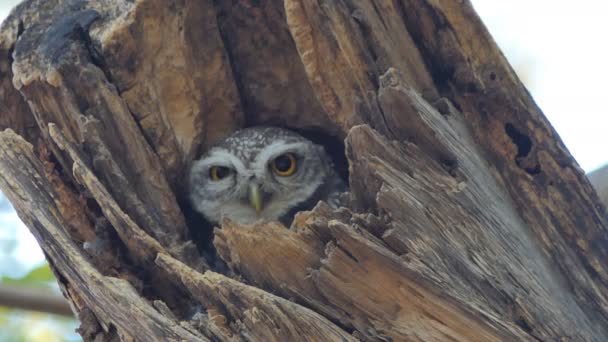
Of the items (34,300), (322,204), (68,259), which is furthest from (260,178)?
(322,204)

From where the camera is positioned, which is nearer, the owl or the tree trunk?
the tree trunk

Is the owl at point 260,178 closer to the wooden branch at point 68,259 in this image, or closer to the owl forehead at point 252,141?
the owl forehead at point 252,141

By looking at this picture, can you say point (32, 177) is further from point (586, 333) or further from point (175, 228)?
point (586, 333)

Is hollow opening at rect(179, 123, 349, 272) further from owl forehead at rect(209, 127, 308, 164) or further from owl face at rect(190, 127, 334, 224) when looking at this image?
owl forehead at rect(209, 127, 308, 164)

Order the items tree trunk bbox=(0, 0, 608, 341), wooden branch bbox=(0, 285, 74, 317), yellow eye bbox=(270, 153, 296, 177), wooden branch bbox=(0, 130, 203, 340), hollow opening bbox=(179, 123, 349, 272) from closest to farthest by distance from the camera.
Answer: tree trunk bbox=(0, 0, 608, 341) → wooden branch bbox=(0, 130, 203, 340) → wooden branch bbox=(0, 285, 74, 317) → hollow opening bbox=(179, 123, 349, 272) → yellow eye bbox=(270, 153, 296, 177)

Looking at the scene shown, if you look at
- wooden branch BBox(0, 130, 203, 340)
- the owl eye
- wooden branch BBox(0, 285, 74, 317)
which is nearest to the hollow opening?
the owl eye

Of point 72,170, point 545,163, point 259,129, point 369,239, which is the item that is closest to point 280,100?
point 259,129

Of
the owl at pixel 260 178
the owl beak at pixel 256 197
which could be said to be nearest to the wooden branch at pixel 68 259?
the owl at pixel 260 178
